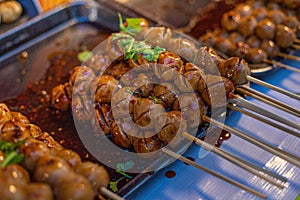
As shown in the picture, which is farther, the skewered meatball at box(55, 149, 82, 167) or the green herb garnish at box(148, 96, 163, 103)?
the green herb garnish at box(148, 96, 163, 103)

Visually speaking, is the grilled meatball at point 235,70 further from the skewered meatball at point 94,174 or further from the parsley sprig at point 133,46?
the skewered meatball at point 94,174

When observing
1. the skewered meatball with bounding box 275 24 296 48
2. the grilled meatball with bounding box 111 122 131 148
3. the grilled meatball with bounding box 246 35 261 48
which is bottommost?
the grilled meatball with bounding box 111 122 131 148

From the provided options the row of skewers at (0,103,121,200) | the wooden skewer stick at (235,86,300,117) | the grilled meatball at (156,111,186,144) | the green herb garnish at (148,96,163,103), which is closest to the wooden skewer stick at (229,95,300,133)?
the wooden skewer stick at (235,86,300,117)

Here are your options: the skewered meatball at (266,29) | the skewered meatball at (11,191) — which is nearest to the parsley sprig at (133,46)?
the skewered meatball at (266,29)

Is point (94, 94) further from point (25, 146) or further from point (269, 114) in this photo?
point (269, 114)

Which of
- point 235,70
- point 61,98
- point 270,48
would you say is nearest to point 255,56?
point 270,48

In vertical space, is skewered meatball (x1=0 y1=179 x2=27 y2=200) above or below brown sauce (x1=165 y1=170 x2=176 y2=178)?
above

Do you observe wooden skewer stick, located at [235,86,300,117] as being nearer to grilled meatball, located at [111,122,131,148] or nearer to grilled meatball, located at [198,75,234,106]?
grilled meatball, located at [198,75,234,106]

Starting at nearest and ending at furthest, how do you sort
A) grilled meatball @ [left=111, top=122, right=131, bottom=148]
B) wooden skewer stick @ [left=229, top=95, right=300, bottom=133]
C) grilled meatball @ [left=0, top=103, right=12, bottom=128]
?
1. wooden skewer stick @ [left=229, top=95, right=300, bottom=133]
2. grilled meatball @ [left=0, top=103, right=12, bottom=128]
3. grilled meatball @ [left=111, top=122, right=131, bottom=148]
